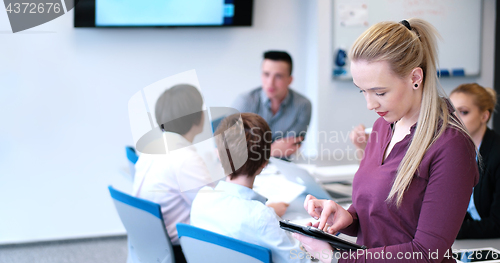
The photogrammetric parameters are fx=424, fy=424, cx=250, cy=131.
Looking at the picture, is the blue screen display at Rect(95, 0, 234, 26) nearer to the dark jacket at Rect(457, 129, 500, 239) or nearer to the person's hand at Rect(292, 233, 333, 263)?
the dark jacket at Rect(457, 129, 500, 239)

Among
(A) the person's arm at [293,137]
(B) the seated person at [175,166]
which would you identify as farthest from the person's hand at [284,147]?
(B) the seated person at [175,166]

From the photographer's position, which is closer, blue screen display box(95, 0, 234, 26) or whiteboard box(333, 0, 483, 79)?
blue screen display box(95, 0, 234, 26)

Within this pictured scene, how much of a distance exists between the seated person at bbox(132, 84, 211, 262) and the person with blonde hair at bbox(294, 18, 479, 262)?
2.64 ft

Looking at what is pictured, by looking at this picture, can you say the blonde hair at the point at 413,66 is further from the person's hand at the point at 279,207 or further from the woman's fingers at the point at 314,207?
the person's hand at the point at 279,207

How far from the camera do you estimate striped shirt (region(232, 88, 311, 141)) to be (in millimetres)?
3029

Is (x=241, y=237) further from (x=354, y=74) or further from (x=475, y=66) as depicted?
(x=475, y=66)

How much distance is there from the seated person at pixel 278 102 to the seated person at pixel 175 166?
1.04m

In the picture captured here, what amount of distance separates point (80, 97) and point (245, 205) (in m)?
2.28

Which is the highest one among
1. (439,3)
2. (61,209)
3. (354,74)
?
(439,3)

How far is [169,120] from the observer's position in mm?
1984

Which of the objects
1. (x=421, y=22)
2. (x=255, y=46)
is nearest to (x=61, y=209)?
(x=255, y=46)

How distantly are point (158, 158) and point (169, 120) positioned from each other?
0.72ft

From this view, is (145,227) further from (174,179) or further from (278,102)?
(278,102)

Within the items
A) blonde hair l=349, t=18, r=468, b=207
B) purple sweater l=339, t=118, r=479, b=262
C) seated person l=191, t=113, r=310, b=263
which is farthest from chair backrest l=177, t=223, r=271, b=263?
blonde hair l=349, t=18, r=468, b=207
